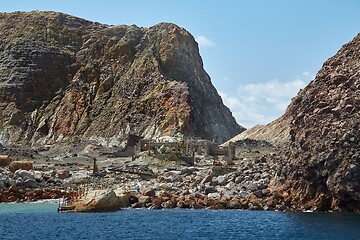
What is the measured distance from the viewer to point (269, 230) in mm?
34625

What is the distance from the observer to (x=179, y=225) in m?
37.3

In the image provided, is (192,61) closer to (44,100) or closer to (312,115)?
(44,100)

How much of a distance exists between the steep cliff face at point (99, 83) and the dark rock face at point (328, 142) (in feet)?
277

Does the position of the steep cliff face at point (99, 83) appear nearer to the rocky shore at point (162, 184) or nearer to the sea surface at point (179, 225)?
the rocky shore at point (162, 184)

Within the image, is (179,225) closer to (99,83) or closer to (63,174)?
(63,174)

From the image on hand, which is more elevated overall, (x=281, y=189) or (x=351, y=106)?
(x=351, y=106)

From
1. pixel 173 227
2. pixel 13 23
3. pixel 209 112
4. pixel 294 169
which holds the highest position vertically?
pixel 13 23

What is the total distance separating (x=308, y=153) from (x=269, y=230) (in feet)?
36.0

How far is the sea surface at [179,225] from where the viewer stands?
33.4 meters

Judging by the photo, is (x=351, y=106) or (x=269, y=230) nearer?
(x=269, y=230)

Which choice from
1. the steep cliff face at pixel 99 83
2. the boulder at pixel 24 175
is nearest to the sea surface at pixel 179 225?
the boulder at pixel 24 175

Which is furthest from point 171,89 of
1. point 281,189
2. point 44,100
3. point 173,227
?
point 173,227

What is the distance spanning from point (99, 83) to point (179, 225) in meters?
122

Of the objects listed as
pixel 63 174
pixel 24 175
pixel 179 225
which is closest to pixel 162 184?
pixel 24 175
